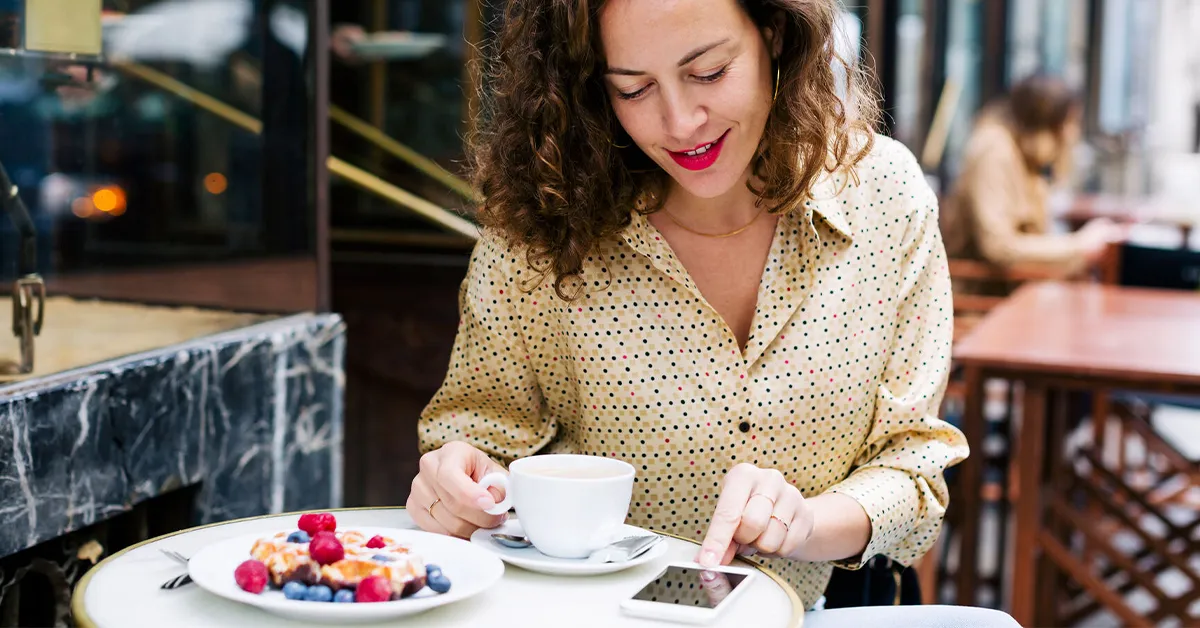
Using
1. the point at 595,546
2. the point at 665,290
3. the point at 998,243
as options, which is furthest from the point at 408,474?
the point at 998,243

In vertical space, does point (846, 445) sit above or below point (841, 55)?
below

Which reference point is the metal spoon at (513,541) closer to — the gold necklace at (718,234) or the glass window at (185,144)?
the gold necklace at (718,234)

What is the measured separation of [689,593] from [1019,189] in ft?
14.4

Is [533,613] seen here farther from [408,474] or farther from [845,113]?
[408,474]

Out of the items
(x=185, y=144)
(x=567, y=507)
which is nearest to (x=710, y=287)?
(x=567, y=507)

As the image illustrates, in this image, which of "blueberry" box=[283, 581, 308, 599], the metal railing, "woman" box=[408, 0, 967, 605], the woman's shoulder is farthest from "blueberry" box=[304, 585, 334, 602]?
the metal railing

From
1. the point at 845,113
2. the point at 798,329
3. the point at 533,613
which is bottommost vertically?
the point at 533,613

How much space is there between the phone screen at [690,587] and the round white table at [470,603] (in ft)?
0.05

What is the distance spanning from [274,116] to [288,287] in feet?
1.05

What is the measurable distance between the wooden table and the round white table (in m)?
1.77

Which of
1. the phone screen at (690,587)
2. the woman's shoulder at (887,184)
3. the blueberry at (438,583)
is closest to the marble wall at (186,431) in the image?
the blueberry at (438,583)

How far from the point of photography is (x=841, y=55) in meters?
1.52

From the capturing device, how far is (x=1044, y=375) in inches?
107

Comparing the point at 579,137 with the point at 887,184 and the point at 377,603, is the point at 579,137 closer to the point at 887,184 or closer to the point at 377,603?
the point at 887,184
